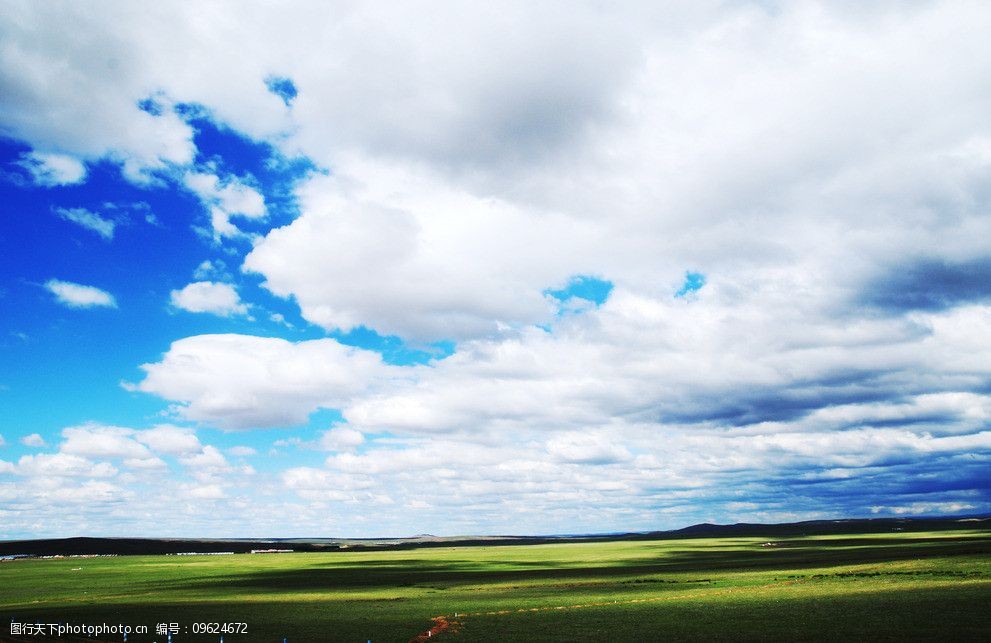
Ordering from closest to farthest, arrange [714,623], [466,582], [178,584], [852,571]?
[714,623]
[852,571]
[466,582]
[178,584]

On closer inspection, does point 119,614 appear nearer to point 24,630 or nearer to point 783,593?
point 24,630

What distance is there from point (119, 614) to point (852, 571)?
95.3 m

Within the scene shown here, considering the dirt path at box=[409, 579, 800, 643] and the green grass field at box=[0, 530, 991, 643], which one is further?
the dirt path at box=[409, 579, 800, 643]

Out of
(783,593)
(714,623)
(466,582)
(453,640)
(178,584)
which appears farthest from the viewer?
(178,584)

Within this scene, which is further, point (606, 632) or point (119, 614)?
point (119, 614)

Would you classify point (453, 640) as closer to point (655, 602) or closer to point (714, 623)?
point (714, 623)

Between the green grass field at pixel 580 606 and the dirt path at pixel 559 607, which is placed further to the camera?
the dirt path at pixel 559 607

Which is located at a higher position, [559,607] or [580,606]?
[559,607]

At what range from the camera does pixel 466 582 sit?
10938 centimetres

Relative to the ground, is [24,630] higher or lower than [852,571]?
higher

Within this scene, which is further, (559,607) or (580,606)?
(580,606)

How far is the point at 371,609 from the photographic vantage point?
67625mm

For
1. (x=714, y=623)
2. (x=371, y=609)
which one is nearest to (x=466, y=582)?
(x=371, y=609)

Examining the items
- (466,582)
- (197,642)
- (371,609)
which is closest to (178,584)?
(466,582)
